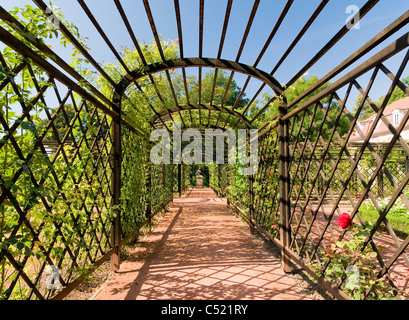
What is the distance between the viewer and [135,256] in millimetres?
4105

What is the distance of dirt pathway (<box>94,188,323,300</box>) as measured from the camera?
2791 mm

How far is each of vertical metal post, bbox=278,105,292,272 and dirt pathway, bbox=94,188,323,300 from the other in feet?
1.11

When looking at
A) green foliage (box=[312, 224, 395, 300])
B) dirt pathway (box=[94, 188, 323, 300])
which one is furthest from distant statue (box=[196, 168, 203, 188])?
green foliage (box=[312, 224, 395, 300])

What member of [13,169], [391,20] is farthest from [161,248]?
[391,20]

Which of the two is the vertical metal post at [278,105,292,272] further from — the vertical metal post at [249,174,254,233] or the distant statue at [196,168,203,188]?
the distant statue at [196,168,203,188]

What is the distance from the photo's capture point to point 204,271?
3473 mm

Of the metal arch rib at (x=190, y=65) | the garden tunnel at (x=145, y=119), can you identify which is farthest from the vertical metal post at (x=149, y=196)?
the metal arch rib at (x=190, y=65)

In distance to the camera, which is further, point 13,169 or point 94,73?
point 94,73

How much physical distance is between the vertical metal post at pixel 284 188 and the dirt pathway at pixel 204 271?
1.11ft

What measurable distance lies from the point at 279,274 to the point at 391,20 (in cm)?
300

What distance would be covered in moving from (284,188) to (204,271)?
159 cm

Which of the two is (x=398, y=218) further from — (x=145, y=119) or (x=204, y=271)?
(x=145, y=119)

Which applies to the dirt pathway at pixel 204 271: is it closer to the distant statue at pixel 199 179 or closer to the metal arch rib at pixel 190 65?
the metal arch rib at pixel 190 65

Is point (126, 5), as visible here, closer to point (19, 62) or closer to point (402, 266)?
point (19, 62)
